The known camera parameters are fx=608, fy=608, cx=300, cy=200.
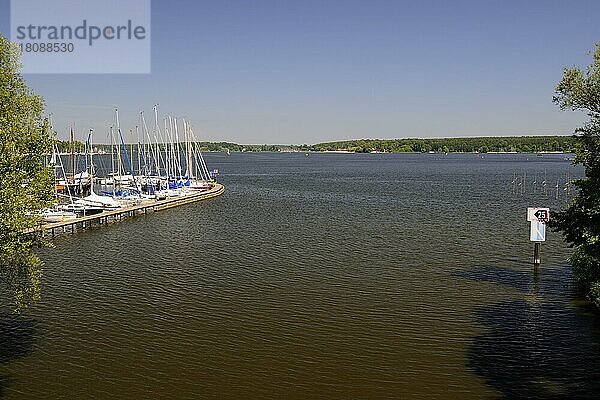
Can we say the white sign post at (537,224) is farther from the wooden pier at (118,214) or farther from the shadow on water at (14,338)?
the wooden pier at (118,214)

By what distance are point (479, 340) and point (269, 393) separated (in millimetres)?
8707

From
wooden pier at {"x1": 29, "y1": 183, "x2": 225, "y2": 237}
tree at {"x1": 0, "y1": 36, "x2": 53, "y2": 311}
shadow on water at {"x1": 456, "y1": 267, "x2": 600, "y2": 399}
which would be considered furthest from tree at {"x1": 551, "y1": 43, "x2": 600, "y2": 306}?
wooden pier at {"x1": 29, "y1": 183, "x2": 225, "y2": 237}

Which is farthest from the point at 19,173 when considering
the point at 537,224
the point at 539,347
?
the point at 537,224

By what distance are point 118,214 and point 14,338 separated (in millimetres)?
37158

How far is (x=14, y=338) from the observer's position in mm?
23375

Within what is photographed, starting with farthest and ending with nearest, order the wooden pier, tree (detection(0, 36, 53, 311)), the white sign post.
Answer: the wooden pier → the white sign post → tree (detection(0, 36, 53, 311))

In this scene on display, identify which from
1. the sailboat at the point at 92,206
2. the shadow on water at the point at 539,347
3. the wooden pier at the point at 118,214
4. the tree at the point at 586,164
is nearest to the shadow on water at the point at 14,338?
the wooden pier at the point at 118,214

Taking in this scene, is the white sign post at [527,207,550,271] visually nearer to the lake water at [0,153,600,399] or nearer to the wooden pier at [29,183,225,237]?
the lake water at [0,153,600,399]

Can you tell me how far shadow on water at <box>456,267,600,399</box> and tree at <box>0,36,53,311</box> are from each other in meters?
15.2

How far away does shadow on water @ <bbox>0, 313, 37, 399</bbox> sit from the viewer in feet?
69.7

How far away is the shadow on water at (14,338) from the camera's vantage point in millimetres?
21234

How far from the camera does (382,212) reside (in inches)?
2466

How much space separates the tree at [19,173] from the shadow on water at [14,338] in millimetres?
2620

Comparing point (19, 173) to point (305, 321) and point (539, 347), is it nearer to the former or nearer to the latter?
point (305, 321)
